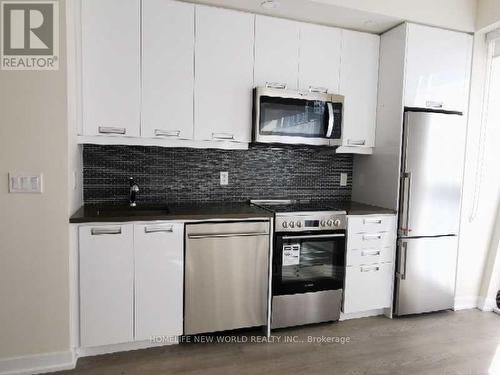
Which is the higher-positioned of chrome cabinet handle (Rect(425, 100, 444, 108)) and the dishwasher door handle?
chrome cabinet handle (Rect(425, 100, 444, 108))

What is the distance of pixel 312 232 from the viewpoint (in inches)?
107

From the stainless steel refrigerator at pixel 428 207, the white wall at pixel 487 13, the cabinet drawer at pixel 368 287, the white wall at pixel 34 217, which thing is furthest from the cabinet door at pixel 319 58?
the white wall at pixel 34 217

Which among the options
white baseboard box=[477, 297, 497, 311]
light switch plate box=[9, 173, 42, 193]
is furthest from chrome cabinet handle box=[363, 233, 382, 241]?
light switch plate box=[9, 173, 42, 193]

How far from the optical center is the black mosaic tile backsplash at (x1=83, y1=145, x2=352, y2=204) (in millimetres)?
2781

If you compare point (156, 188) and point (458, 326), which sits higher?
point (156, 188)

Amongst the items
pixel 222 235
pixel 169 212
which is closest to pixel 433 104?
pixel 222 235

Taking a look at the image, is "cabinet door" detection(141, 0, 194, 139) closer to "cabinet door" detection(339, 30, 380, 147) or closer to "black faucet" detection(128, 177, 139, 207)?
"black faucet" detection(128, 177, 139, 207)

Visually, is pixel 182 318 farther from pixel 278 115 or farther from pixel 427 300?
pixel 427 300

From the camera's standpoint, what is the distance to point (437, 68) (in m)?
3.00

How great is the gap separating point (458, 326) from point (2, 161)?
3606 mm

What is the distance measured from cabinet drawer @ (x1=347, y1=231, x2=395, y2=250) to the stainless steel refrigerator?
0.10 meters

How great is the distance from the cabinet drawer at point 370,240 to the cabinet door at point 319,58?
4.19ft

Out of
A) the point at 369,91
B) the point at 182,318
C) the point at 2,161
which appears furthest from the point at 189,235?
the point at 369,91

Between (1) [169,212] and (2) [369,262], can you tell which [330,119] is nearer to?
(2) [369,262]
